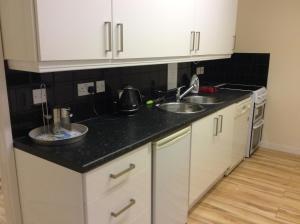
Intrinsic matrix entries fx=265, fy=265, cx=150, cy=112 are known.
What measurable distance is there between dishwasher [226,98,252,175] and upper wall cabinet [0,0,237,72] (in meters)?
1.02

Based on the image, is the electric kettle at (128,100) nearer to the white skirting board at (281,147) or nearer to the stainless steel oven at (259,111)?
the stainless steel oven at (259,111)

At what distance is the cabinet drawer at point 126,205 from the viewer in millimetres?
1255

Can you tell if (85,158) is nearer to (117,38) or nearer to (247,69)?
(117,38)

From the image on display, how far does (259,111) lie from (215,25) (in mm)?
1328

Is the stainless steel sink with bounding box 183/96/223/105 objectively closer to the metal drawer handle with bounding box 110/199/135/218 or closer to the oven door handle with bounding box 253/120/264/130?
the oven door handle with bounding box 253/120/264/130

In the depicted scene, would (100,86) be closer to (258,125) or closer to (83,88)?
(83,88)

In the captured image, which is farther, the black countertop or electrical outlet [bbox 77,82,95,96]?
electrical outlet [bbox 77,82,95,96]

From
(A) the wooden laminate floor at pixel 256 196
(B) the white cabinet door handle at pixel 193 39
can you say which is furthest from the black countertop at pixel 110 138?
(A) the wooden laminate floor at pixel 256 196

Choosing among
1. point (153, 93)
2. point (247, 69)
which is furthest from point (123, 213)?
point (247, 69)

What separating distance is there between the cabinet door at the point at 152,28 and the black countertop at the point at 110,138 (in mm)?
449

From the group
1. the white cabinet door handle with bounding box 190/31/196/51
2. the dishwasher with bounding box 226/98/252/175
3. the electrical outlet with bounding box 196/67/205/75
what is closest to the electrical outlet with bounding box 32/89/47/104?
the white cabinet door handle with bounding box 190/31/196/51

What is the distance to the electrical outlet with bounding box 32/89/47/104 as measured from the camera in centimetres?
155

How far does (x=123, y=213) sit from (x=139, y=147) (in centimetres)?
36

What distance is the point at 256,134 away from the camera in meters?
3.43
